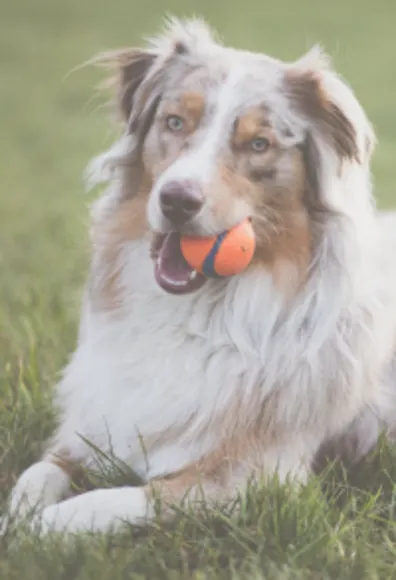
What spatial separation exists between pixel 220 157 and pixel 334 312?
25.9 inches

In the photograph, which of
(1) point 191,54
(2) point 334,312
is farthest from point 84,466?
(1) point 191,54

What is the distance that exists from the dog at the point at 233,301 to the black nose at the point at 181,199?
5cm

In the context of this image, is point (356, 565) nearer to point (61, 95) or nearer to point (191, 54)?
point (191, 54)

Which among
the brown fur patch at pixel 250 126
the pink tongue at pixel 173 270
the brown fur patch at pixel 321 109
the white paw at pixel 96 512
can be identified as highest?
the brown fur patch at pixel 321 109

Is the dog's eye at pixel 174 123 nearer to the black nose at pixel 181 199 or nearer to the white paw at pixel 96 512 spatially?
the black nose at pixel 181 199

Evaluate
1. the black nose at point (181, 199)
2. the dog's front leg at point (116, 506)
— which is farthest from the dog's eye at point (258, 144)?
the dog's front leg at point (116, 506)

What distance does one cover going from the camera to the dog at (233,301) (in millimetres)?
3721

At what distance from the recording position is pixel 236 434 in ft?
12.6

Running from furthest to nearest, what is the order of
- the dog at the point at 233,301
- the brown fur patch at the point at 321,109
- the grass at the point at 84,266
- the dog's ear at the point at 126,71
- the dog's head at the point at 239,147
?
the dog's ear at the point at 126,71 < the brown fur patch at the point at 321,109 < the dog at the point at 233,301 < the dog's head at the point at 239,147 < the grass at the point at 84,266

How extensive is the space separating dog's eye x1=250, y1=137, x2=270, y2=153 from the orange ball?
9.1 inches

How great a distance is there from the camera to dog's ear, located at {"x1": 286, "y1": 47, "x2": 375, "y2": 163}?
3.86 meters

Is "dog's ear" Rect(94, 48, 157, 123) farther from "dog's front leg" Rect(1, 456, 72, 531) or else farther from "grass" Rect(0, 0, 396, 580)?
"dog's front leg" Rect(1, 456, 72, 531)

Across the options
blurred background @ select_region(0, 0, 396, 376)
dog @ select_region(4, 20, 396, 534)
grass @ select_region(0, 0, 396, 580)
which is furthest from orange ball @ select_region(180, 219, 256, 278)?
blurred background @ select_region(0, 0, 396, 376)

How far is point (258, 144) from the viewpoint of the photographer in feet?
12.2
